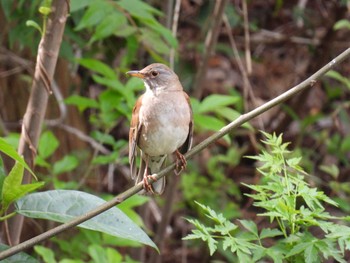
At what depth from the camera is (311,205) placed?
239cm

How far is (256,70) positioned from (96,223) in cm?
610

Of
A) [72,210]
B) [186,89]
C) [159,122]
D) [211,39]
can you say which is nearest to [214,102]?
[159,122]

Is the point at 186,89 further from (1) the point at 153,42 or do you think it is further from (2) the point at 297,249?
(2) the point at 297,249

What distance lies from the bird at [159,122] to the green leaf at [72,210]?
1.09 m

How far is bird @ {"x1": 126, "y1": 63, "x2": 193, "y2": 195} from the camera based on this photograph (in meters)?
3.60

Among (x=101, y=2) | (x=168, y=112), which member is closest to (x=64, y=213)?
(x=168, y=112)

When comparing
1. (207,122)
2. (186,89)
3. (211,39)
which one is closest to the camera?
(207,122)

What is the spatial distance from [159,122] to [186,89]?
2.37 metres

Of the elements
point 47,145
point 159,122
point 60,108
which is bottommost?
point 60,108

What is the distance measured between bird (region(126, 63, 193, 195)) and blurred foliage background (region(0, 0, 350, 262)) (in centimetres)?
24

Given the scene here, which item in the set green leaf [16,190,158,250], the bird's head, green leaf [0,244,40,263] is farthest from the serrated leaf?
the bird's head

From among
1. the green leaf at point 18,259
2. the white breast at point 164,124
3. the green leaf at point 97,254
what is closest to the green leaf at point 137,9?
the white breast at point 164,124

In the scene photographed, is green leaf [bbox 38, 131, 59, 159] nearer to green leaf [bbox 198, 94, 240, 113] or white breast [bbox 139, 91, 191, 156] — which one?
white breast [bbox 139, 91, 191, 156]

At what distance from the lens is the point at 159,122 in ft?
11.9
